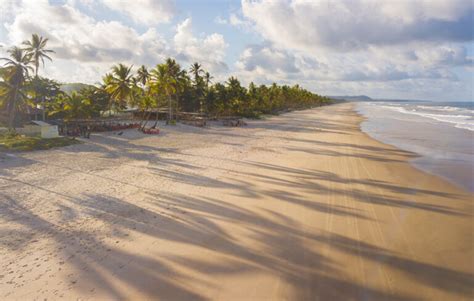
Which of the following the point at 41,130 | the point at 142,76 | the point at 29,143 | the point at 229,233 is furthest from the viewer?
the point at 142,76

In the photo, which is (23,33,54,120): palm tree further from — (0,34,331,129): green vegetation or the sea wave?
the sea wave

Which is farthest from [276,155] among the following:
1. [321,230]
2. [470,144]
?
[470,144]

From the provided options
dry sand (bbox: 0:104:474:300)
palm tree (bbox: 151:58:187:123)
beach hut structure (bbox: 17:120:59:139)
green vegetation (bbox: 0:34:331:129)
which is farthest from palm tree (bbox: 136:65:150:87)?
dry sand (bbox: 0:104:474:300)

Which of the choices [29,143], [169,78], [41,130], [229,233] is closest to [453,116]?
[169,78]

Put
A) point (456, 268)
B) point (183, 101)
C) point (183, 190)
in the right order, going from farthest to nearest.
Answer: point (183, 101) < point (183, 190) < point (456, 268)

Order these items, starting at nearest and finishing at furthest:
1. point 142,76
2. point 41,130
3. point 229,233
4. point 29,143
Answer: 1. point 229,233
2. point 29,143
3. point 41,130
4. point 142,76

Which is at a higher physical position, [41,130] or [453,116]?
[453,116]

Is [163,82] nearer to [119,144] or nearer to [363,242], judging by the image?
[119,144]

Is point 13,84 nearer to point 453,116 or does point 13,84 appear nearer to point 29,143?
point 29,143
